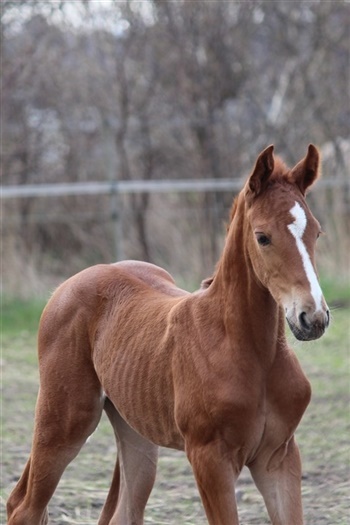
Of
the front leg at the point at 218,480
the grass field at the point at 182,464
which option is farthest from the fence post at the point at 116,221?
the front leg at the point at 218,480

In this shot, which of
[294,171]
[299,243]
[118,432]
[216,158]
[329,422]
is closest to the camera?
[299,243]

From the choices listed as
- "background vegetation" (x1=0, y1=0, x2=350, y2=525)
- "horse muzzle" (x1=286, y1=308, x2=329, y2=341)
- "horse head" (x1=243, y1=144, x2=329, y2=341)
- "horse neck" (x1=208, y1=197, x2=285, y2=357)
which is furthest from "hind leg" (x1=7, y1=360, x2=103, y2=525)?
"background vegetation" (x1=0, y1=0, x2=350, y2=525)

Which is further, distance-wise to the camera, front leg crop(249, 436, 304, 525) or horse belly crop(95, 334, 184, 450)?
horse belly crop(95, 334, 184, 450)

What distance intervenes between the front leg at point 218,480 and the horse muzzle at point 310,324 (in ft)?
1.91

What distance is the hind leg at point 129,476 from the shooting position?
482 centimetres

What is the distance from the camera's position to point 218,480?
153 inches

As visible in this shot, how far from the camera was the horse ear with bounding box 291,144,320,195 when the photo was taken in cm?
405

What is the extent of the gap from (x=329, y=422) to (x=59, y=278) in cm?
619

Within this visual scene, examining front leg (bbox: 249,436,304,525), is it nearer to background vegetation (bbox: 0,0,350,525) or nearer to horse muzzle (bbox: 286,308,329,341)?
horse muzzle (bbox: 286,308,329,341)

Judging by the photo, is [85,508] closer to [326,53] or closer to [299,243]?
[299,243]

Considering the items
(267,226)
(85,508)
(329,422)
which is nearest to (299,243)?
(267,226)

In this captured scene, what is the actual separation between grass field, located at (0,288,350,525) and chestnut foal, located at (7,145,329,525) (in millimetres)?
233

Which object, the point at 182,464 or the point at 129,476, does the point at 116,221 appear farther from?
the point at 129,476

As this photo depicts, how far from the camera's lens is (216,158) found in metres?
14.0
